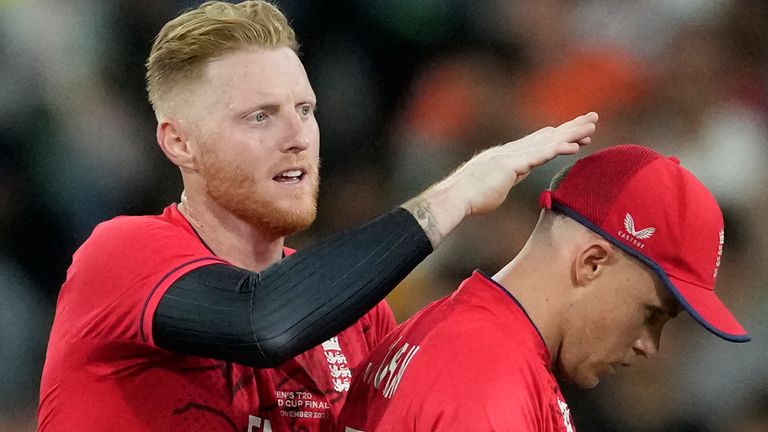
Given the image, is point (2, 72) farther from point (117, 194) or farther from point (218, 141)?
point (218, 141)

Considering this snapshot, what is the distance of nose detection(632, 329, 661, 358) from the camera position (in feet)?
6.64

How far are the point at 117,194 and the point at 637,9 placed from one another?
213 centimetres

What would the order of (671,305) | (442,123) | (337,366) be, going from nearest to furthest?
(671,305), (337,366), (442,123)

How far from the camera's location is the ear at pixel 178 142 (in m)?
2.28

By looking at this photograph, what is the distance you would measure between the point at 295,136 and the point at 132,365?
0.60 m

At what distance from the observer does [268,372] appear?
7.29 feet

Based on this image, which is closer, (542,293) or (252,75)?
(542,293)

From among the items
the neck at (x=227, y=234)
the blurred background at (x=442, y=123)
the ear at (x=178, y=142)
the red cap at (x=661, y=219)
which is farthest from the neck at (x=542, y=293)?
the blurred background at (x=442, y=123)

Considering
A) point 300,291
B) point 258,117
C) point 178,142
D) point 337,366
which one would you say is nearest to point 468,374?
point 300,291

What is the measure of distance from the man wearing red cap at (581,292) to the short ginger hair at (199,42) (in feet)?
2.49

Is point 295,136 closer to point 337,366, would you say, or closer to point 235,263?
point 235,263

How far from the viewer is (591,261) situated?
6.21 ft

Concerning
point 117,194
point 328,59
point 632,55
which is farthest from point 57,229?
point 632,55

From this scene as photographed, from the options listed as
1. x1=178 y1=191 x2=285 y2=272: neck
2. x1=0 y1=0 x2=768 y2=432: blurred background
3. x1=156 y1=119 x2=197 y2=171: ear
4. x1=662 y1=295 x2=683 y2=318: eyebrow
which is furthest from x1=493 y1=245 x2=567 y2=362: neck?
x1=0 y1=0 x2=768 y2=432: blurred background
